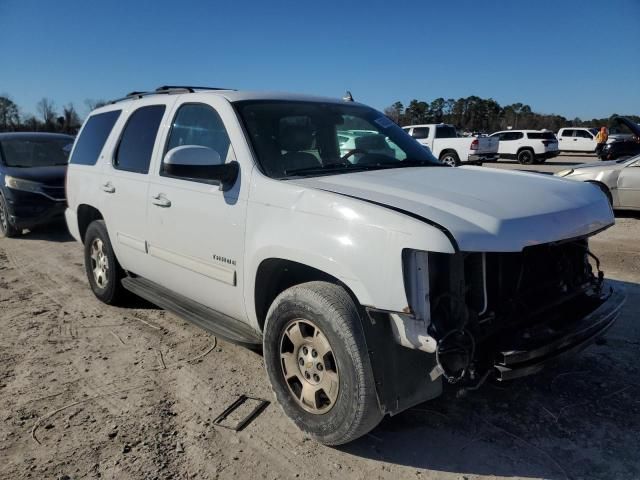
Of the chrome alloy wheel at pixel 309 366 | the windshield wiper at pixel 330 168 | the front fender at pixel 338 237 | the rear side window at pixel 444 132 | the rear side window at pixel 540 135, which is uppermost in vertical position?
the rear side window at pixel 444 132

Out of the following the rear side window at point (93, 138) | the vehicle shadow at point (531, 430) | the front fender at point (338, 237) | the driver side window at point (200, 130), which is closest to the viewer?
the front fender at point (338, 237)

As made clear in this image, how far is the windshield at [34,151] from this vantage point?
9.40 meters

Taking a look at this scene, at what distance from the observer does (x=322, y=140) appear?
3.68 m

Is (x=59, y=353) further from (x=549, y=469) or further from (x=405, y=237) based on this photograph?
(x=549, y=469)

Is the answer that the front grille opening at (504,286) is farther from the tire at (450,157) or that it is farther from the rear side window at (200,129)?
the tire at (450,157)

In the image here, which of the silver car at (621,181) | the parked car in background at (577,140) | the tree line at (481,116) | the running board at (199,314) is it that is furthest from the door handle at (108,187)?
the tree line at (481,116)

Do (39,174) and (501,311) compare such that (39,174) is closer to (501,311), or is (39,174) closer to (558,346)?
(501,311)

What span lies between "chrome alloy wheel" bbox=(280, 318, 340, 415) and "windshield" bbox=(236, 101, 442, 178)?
98 cm

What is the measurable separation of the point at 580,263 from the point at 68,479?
126 inches

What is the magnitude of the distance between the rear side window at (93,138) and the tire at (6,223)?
13.3 ft

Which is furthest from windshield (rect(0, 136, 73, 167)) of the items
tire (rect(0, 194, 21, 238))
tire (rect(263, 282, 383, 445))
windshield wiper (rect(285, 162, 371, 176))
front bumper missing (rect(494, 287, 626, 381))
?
front bumper missing (rect(494, 287, 626, 381))

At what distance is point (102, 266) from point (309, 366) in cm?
322

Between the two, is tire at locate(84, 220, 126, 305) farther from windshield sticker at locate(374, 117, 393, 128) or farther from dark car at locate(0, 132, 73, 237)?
dark car at locate(0, 132, 73, 237)

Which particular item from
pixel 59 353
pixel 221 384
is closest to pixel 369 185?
pixel 221 384
